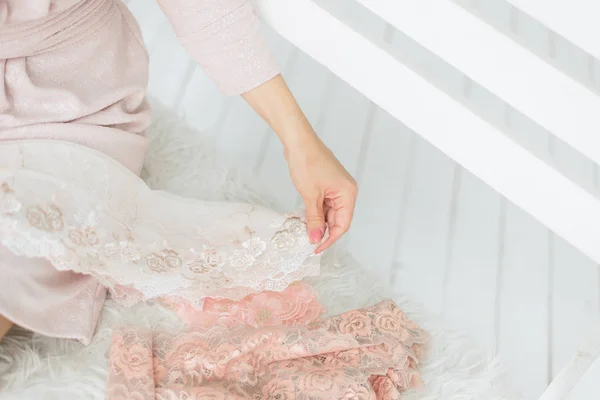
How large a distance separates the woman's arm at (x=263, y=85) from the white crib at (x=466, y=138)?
0.04 metres

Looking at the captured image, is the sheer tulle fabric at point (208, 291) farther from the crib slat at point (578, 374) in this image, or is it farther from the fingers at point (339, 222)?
the crib slat at point (578, 374)

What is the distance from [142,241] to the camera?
0.83m

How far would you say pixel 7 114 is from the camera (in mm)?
783

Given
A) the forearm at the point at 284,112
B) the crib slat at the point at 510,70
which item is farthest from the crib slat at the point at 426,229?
the crib slat at the point at 510,70

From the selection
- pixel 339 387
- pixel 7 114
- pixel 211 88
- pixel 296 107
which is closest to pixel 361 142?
pixel 211 88

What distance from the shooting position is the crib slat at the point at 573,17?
55 cm

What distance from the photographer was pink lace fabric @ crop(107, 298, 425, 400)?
2.76 feet

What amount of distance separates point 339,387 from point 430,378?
149mm

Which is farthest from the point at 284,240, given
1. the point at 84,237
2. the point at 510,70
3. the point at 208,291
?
the point at 510,70

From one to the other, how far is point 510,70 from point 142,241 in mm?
458

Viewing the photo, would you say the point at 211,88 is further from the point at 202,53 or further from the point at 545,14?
the point at 545,14

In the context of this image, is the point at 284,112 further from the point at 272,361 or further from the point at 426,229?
the point at 426,229

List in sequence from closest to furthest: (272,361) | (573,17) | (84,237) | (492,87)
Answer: (573,17)
(492,87)
(84,237)
(272,361)

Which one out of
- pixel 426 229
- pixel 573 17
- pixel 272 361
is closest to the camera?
pixel 573 17
